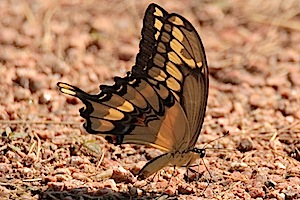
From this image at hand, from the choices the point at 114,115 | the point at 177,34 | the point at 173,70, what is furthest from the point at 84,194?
the point at 177,34

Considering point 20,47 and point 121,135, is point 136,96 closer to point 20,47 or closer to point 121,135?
point 121,135

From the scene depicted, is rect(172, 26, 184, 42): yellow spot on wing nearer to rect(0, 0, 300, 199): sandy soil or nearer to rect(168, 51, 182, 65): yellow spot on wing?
rect(168, 51, 182, 65): yellow spot on wing

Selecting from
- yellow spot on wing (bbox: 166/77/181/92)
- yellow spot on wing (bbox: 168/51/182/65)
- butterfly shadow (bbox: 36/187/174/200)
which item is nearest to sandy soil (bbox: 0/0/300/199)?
butterfly shadow (bbox: 36/187/174/200)

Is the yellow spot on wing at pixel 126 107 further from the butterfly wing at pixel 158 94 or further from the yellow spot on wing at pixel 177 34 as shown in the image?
the yellow spot on wing at pixel 177 34

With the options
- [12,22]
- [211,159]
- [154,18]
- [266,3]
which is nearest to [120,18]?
[12,22]

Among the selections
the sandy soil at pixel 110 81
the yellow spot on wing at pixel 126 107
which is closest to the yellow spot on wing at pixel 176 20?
the yellow spot on wing at pixel 126 107

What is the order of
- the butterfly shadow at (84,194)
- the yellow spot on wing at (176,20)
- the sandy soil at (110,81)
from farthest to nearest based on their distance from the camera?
1. the sandy soil at (110,81)
2. the butterfly shadow at (84,194)
3. the yellow spot on wing at (176,20)
